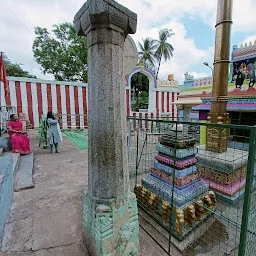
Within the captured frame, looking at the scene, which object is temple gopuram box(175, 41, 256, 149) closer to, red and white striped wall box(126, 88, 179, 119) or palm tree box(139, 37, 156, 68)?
→ red and white striped wall box(126, 88, 179, 119)

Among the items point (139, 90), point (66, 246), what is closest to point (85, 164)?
point (66, 246)

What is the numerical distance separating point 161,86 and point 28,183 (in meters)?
11.9

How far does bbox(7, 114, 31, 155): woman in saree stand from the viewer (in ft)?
14.8

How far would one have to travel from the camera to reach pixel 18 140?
452 cm

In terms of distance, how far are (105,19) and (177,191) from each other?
2188mm

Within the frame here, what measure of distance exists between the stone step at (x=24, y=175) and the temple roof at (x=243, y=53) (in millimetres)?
8056

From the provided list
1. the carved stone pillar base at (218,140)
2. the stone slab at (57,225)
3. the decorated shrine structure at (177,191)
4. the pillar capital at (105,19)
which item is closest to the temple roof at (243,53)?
the carved stone pillar base at (218,140)

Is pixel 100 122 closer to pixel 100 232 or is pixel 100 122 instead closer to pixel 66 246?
pixel 100 232

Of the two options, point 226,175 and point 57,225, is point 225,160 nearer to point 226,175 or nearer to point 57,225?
point 226,175

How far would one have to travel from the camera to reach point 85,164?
4344 mm

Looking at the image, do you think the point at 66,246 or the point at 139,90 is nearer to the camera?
the point at 66,246

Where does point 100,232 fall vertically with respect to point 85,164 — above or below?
above

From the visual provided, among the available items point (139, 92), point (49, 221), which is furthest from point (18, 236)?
point (139, 92)

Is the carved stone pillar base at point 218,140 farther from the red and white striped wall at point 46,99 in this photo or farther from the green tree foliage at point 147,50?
the green tree foliage at point 147,50
